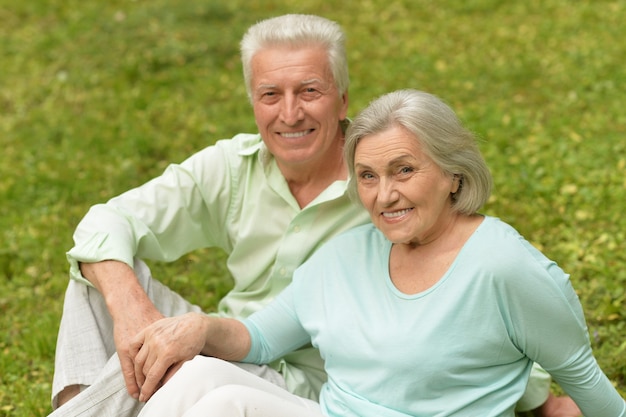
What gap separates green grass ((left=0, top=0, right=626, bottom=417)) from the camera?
501cm

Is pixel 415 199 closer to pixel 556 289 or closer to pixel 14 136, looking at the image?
pixel 556 289

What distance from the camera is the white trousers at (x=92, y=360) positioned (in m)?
3.14

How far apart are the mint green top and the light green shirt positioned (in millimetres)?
472

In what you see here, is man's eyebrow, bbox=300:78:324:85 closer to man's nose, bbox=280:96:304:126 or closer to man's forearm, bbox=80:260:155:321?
man's nose, bbox=280:96:304:126

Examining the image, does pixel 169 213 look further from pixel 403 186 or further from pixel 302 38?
pixel 403 186

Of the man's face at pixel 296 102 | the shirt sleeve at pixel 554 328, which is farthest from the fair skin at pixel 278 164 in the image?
the shirt sleeve at pixel 554 328

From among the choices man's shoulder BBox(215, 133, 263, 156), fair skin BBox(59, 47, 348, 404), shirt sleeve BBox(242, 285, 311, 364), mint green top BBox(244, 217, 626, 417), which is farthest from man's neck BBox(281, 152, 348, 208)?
mint green top BBox(244, 217, 626, 417)

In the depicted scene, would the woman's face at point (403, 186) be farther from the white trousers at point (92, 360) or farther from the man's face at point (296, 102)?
the white trousers at point (92, 360)

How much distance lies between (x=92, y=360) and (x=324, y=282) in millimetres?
923

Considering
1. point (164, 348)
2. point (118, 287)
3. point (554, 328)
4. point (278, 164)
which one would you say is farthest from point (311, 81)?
point (554, 328)

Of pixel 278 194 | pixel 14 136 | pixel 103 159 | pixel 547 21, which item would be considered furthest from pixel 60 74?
pixel 278 194

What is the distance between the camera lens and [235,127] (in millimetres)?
6941

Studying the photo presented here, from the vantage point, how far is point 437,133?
289cm

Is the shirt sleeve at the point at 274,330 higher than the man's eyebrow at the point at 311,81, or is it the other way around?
the man's eyebrow at the point at 311,81
